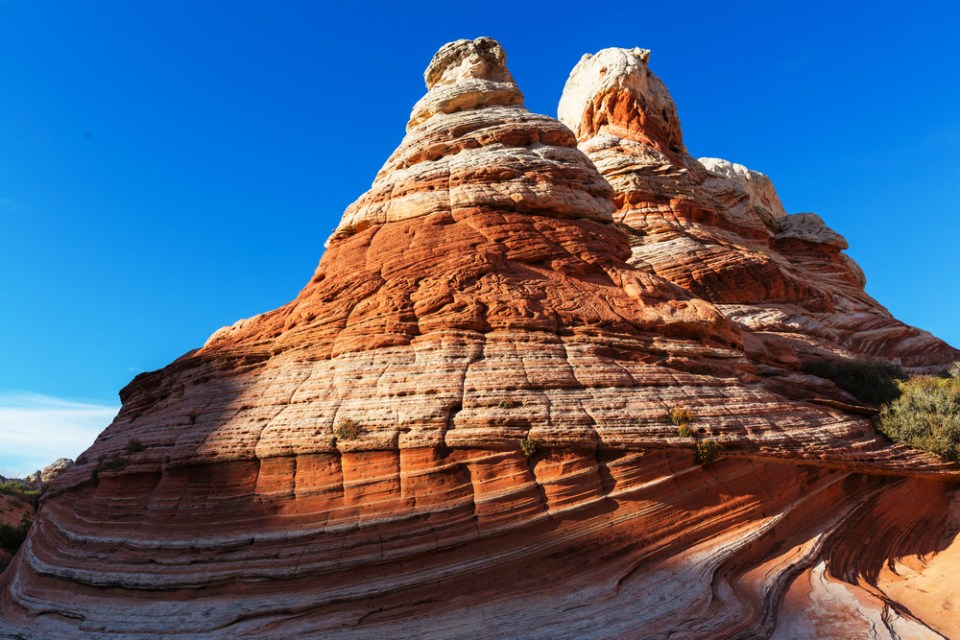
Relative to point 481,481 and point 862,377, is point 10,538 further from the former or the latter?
point 862,377

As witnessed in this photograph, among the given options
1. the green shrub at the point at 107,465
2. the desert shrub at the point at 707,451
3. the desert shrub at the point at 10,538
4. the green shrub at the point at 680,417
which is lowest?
the desert shrub at the point at 10,538

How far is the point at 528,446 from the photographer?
10773mm

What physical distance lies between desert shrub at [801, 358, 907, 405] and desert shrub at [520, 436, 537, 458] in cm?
1125

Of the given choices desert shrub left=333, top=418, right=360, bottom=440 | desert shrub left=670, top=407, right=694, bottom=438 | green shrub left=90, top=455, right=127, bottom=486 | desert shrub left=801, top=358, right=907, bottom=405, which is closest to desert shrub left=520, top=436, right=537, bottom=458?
desert shrub left=670, top=407, right=694, bottom=438

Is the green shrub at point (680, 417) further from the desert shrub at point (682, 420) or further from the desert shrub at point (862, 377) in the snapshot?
the desert shrub at point (862, 377)

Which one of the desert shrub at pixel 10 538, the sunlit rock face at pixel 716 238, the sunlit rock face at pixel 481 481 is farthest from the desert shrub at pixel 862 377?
the desert shrub at pixel 10 538

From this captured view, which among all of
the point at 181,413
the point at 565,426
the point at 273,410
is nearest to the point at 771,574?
the point at 565,426

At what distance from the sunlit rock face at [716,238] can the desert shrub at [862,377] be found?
6.99 feet

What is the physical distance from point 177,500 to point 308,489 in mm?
3031

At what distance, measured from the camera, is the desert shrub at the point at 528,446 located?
1076 centimetres

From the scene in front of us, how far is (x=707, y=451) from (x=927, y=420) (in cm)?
712

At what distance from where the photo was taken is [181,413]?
13.5 m

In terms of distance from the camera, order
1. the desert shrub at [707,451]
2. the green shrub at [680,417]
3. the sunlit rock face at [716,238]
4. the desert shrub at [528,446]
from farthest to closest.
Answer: the sunlit rock face at [716,238]
the green shrub at [680,417]
the desert shrub at [707,451]
the desert shrub at [528,446]

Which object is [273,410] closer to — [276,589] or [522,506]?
[276,589]
